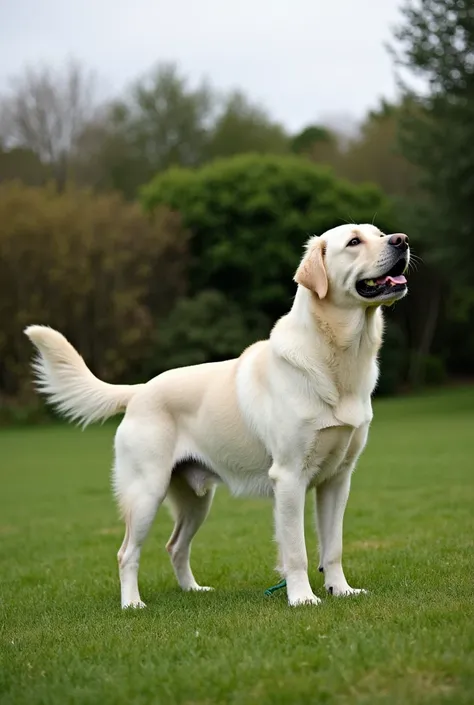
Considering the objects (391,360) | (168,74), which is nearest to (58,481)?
(391,360)

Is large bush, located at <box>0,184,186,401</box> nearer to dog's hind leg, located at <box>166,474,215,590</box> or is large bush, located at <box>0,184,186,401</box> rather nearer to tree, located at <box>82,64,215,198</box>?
tree, located at <box>82,64,215,198</box>

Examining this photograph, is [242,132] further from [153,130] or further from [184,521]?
[184,521]

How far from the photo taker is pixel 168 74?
61.5 meters

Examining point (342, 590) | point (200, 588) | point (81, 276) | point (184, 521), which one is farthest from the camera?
point (81, 276)

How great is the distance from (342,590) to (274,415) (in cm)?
126

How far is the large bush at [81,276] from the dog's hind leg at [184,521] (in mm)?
28912

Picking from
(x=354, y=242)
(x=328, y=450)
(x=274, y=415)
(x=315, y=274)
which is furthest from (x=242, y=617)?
(x=354, y=242)

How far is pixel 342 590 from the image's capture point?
6402mm

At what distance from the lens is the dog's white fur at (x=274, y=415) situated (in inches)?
243

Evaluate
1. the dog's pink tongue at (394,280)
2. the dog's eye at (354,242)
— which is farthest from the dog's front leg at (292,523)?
the dog's eye at (354,242)

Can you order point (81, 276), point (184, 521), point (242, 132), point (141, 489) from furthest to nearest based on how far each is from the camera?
point (242, 132) → point (81, 276) → point (184, 521) → point (141, 489)

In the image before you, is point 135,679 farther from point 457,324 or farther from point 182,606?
point 457,324

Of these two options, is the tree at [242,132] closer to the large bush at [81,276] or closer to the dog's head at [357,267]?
the large bush at [81,276]

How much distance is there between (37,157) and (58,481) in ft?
133
